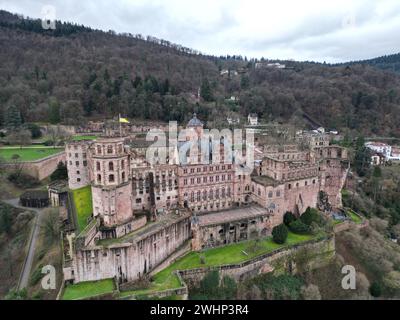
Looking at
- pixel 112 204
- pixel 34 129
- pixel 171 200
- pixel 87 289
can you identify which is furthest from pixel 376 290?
pixel 34 129

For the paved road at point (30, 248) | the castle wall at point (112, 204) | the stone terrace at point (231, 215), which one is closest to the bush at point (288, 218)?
the stone terrace at point (231, 215)

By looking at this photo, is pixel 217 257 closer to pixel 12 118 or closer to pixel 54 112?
pixel 54 112

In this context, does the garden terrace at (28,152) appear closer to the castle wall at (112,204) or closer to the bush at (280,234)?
the castle wall at (112,204)

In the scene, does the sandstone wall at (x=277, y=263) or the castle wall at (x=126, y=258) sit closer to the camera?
the castle wall at (x=126, y=258)

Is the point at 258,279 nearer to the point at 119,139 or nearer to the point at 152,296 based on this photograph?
the point at 152,296

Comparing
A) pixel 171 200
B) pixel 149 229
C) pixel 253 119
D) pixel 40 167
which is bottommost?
pixel 149 229

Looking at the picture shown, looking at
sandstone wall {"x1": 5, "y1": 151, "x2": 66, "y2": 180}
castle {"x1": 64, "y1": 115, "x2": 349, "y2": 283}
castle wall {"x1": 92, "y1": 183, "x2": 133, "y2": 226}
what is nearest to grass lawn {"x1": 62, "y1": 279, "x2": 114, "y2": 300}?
castle {"x1": 64, "y1": 115, "x2": 349, "y2": 283}
